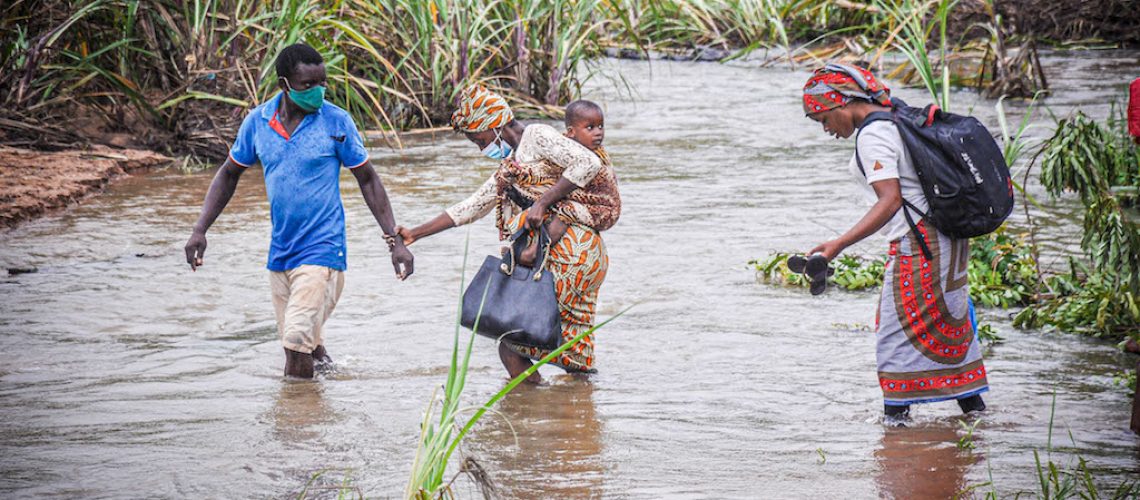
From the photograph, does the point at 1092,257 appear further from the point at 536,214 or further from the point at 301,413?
the point at 301,413

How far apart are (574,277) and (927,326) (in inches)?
56.1

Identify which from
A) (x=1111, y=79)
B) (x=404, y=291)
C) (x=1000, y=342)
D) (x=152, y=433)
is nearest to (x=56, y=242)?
(x=404, y=291)

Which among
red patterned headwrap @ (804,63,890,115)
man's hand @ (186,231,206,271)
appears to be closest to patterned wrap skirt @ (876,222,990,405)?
red patterned headwrap @ (804,63,890,115)

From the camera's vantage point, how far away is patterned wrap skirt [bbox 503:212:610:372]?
17.4ft

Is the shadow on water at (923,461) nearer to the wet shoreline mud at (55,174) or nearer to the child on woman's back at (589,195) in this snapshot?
the child on woman's back at (589,195)

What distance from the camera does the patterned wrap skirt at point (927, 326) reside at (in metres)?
4.61

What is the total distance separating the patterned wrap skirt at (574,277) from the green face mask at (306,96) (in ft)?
3.00

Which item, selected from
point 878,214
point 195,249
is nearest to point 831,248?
point 878,214

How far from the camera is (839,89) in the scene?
463 cm

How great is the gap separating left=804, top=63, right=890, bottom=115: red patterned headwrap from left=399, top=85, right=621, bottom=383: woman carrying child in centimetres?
90

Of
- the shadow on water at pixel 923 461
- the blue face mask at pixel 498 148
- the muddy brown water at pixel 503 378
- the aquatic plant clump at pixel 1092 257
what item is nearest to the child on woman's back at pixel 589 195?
the blue face mask at pixel 498 148

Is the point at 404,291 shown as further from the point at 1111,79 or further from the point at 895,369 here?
the point at 1111,79

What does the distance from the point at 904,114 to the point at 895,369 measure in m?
0.90

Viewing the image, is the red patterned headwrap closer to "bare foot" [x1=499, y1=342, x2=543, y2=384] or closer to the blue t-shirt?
"bare foot" [x1=499, y1=342, x2=543, y2=384]
